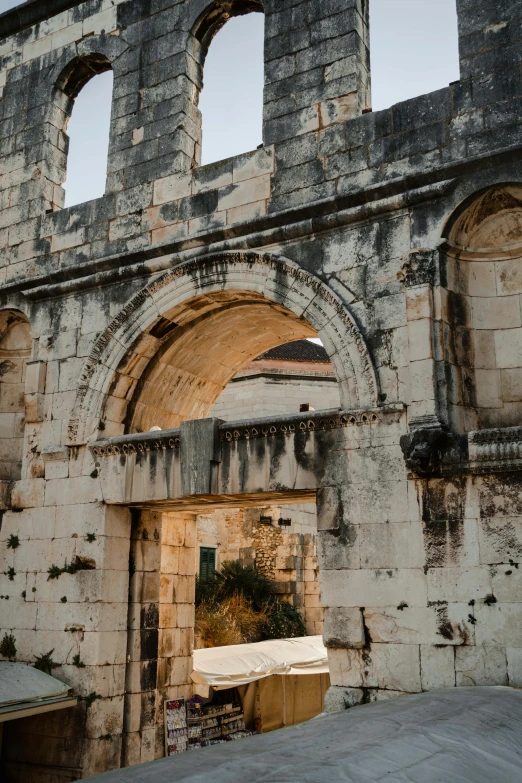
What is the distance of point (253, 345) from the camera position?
9.95 meters

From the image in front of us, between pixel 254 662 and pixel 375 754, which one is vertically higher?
pixel 375 754

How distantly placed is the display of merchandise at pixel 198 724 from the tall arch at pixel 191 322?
132 inches

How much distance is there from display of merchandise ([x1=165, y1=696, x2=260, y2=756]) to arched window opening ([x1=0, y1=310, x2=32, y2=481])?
3.44 meters

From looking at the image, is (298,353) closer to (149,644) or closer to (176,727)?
(149,644)

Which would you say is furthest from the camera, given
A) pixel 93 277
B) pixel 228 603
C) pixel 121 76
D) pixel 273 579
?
pixel 273 579

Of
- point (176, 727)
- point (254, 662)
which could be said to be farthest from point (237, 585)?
point (176, 727)

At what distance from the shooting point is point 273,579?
51.3ft

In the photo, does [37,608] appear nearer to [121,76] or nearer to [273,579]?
[121,76]

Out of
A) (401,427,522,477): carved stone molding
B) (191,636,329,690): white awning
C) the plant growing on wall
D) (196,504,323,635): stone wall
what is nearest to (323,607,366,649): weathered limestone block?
(401,427,522,477): carved stone molding

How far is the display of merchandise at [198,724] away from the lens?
873 centimetres

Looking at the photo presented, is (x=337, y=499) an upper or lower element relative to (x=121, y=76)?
lower

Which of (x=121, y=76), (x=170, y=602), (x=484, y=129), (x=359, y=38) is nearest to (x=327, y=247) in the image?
(x=484, y=129)

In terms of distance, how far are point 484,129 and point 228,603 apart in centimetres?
1004

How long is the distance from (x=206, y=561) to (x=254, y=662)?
665 cm
